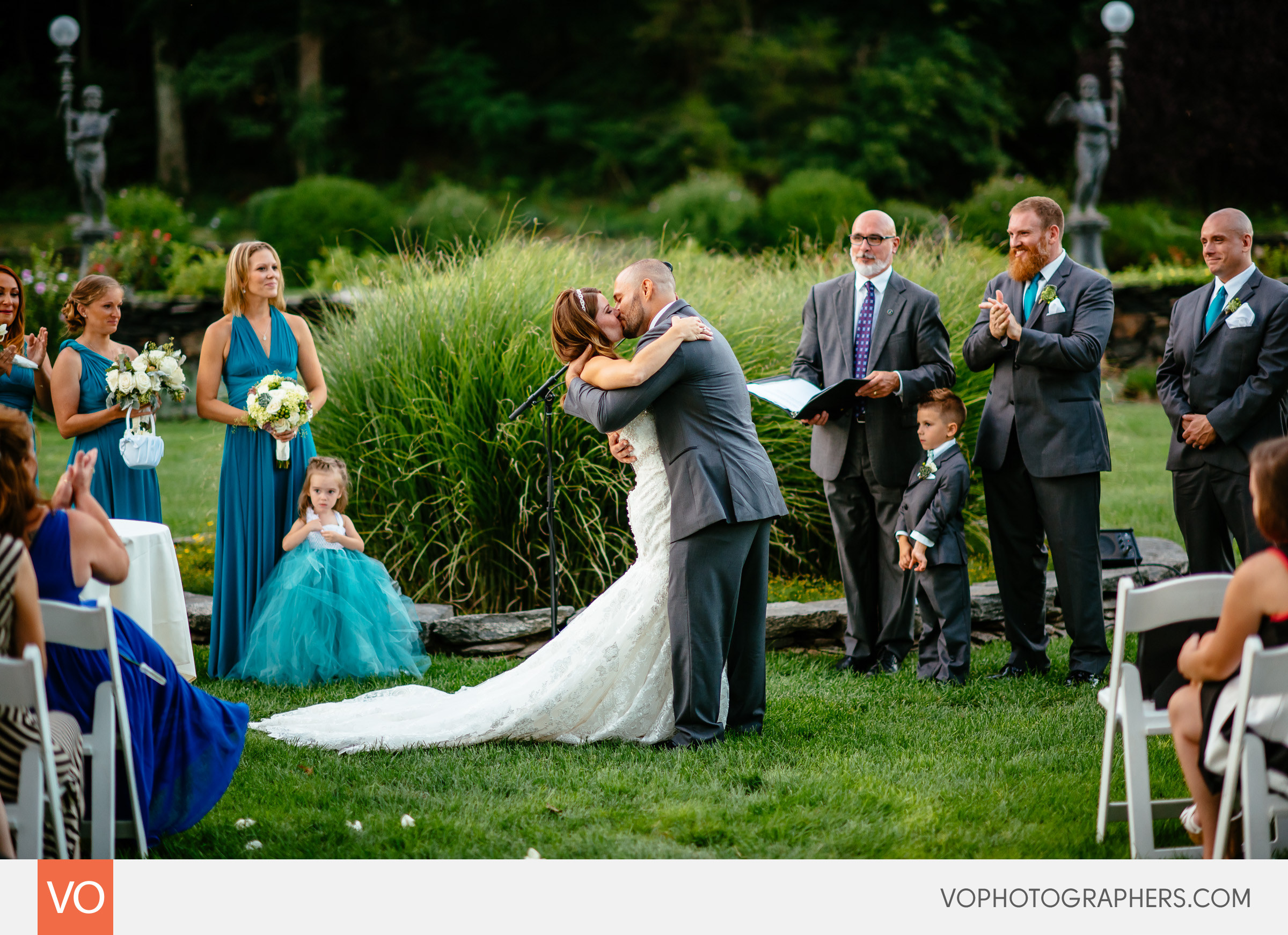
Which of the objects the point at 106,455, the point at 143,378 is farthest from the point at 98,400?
the point at 143,378

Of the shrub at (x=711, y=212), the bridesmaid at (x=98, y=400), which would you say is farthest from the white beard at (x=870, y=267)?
the shrub at (x=711, y=212)

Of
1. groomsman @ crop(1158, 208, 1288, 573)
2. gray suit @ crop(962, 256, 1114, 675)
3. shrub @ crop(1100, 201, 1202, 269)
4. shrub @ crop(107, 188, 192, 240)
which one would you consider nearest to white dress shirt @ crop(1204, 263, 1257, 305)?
groomsman @ crop(1158, 208, 1288, 573)

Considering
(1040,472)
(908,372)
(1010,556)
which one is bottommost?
(1010,556)

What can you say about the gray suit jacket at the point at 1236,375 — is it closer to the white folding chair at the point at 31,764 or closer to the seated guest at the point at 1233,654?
the seated guest at the point at 1233,654

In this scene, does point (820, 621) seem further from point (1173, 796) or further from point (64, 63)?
point (64, 63)

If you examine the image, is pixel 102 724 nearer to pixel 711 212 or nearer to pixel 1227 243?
pixel 1227 243

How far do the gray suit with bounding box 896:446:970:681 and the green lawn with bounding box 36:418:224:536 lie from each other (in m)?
4.38

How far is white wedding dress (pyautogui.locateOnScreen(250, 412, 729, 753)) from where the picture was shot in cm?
448

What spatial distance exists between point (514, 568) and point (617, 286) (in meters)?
2.53

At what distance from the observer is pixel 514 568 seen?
6539 millimetres

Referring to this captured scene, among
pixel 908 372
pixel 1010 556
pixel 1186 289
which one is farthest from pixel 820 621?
pixel 1186 289

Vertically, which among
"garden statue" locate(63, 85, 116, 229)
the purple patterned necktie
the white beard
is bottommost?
the purple patterned necktie

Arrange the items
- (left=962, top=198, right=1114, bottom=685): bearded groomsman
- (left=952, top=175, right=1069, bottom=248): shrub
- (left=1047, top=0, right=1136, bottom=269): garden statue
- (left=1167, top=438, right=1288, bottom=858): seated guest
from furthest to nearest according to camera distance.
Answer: (left=952, top=175, right=1069, bottom=248): shrub → (left=1047, top=0, right=1136, bottom=269): garden statue → (left=962, top=198, right=1114, bottom=685): bearded groomsman → (left=1167, top=438, right=1288, bottom=858): seated guest

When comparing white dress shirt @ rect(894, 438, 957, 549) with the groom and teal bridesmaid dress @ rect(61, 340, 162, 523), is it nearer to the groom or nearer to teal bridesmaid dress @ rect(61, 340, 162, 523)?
the groom
